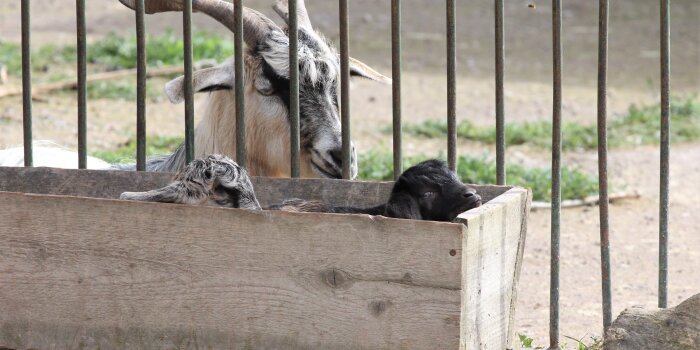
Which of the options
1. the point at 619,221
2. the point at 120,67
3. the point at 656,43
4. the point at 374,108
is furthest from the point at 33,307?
the point at 656,43

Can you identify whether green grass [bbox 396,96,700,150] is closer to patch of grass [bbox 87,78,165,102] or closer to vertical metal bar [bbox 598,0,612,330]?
patch of grass [bbox 87,78,165,102]

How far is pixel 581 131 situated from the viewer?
9977 mm

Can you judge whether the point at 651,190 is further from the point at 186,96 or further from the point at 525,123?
the point at 186,96

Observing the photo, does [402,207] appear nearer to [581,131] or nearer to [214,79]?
[214,79]

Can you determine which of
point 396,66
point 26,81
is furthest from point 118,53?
point 396,66

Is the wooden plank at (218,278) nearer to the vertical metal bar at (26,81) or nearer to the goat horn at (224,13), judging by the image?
the vertical metal bar at (26,81)

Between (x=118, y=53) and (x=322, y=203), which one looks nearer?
(x=322, y=203)

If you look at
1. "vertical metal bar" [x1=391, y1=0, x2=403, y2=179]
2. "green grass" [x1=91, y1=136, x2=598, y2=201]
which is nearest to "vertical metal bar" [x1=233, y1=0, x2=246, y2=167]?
"vertical metal bar" [x1=391, y1=0, x2=403, y2=179]

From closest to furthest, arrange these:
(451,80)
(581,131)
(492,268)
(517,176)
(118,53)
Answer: (492,268), (451,80), (517,176), (581,131), (118,53)

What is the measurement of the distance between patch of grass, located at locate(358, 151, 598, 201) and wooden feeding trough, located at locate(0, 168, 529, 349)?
14.3 ft

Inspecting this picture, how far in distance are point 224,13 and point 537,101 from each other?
7.03m

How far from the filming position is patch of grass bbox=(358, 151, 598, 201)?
26.3 ft

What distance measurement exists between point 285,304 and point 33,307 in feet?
2.93

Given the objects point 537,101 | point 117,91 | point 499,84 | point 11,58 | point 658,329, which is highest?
point 11,58
